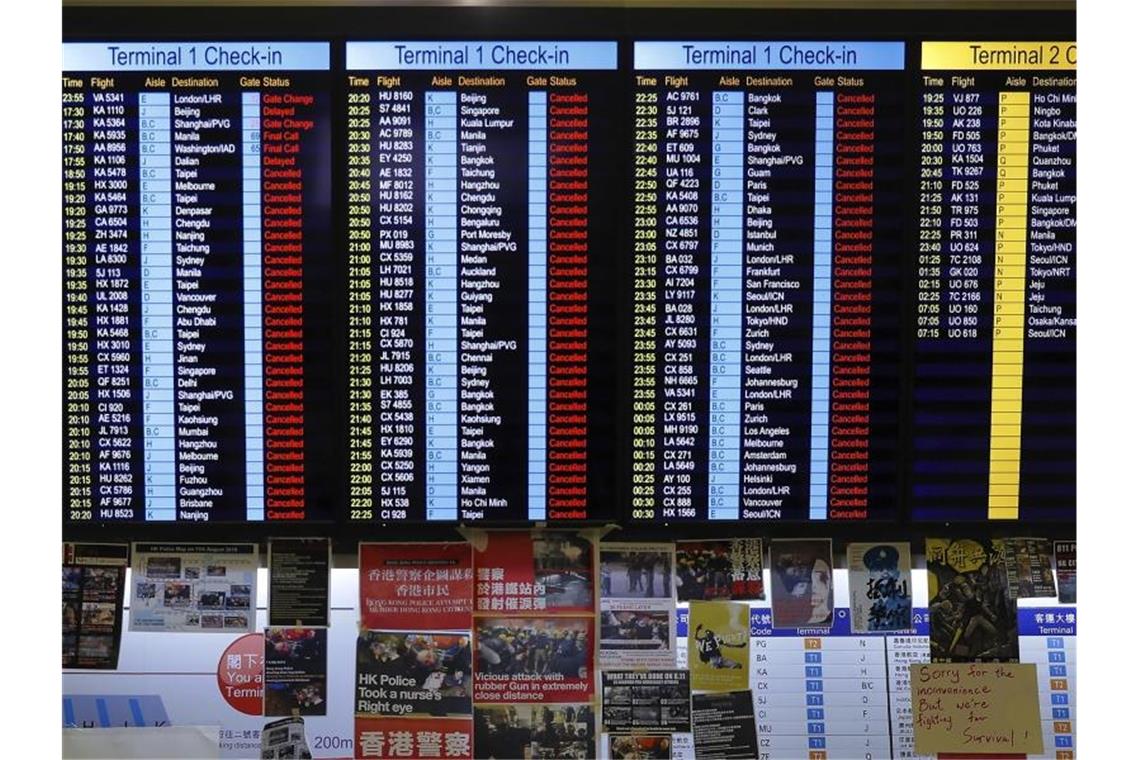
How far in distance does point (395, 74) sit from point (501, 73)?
253 millimetres

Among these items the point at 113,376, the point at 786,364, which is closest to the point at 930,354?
the point at 786,364

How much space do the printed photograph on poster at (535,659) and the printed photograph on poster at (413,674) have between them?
0.16 feet

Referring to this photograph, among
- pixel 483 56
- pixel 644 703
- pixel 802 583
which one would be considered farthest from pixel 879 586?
pixel 483 56

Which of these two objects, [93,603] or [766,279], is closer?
[766,279]

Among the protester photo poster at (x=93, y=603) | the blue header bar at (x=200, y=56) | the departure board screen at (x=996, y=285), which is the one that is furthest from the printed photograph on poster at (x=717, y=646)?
the blue header bar at (x=200, y=56)

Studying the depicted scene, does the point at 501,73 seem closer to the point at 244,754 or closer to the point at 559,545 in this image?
the point at 559,545

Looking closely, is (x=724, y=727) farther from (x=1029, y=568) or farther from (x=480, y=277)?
(x=480, y=277)

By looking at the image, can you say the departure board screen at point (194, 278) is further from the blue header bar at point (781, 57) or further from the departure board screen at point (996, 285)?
the departure board screen at point (996, 285)

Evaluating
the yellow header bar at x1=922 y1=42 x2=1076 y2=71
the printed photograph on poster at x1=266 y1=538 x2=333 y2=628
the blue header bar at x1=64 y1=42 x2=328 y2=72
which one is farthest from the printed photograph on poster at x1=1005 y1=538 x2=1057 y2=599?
the blue header bar at x1=64 y1=42 x2=328 y2=72

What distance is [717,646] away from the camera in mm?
2859

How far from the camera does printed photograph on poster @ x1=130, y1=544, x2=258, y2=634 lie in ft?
9.29

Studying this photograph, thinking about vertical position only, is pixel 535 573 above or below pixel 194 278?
below

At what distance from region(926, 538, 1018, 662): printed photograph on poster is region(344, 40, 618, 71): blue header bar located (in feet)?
4.80

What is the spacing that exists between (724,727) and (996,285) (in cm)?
128
